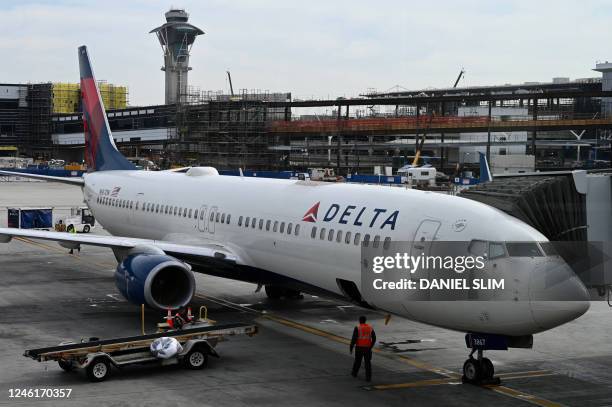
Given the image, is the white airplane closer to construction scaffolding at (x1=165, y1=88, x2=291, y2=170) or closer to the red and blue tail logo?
the red and blue tail logo

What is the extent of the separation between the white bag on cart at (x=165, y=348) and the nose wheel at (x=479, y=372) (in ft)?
21.5

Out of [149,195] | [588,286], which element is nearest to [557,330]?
[588,286]

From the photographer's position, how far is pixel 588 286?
1841 centimetres

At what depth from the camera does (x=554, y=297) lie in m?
16.2

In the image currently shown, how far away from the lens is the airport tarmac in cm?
1728

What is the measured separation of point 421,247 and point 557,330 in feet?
27.7

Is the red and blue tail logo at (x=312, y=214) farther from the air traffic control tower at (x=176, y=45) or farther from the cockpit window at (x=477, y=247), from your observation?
the air traffic control tower at (x=176, y=45)

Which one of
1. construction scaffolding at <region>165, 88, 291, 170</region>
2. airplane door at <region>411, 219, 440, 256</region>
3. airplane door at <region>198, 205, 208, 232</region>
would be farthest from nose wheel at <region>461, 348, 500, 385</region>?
construction scaffolding at <region>165, 88, 291, 170</region>

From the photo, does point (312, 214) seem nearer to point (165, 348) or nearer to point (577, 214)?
point (165, 348)

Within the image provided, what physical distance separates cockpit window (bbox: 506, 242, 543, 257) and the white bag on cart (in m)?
7.85

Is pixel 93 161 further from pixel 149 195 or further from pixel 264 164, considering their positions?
pixel 264 164

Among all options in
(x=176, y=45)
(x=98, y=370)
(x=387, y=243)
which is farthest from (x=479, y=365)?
(x=176, y=45)

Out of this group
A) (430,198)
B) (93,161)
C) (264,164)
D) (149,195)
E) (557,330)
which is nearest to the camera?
(430,198)

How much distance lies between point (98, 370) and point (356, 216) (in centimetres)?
715
